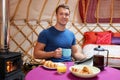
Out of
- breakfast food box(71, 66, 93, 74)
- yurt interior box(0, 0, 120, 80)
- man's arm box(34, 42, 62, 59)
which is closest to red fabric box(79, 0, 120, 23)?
yurt interior box(0, 0, 120, 80)

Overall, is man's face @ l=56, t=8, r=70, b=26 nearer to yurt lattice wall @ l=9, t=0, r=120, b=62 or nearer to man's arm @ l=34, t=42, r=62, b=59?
man's arm @ l=34, t=42, r=62, b=59

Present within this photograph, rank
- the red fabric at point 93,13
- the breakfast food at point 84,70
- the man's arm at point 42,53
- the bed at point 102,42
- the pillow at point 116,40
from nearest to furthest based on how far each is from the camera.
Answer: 1. the breakfast food at point 84,70
2. the man's arm at point 42,53
3. the bed at point 102,42
4. the pillow at point 116,40
5. the red fabric at point 93,13

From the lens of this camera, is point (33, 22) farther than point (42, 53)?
Yes

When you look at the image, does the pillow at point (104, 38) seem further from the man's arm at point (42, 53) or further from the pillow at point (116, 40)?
the man's arm at point (42, 53)

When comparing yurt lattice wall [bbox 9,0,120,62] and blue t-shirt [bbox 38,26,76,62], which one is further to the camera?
yurt lattice wall [bbox 9,0,120,62]

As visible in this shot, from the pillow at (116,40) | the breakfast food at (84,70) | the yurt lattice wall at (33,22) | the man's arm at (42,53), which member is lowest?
the breakfast food at (84,70)

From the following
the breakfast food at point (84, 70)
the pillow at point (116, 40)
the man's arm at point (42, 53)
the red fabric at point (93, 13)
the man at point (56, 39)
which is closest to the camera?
the breakfast food at point (84, 70)

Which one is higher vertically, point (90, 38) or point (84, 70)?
point (90, 38)

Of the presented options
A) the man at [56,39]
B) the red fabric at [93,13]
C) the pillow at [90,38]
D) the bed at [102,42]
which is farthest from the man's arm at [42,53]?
the red fabric at [93,13]

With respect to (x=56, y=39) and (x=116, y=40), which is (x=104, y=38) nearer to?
(x=116, y=40)

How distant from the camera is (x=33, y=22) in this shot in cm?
305

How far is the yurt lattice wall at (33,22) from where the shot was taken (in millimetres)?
2957

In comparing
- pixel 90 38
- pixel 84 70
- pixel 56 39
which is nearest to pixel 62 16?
pixel 56 39

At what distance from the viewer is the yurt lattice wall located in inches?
116
